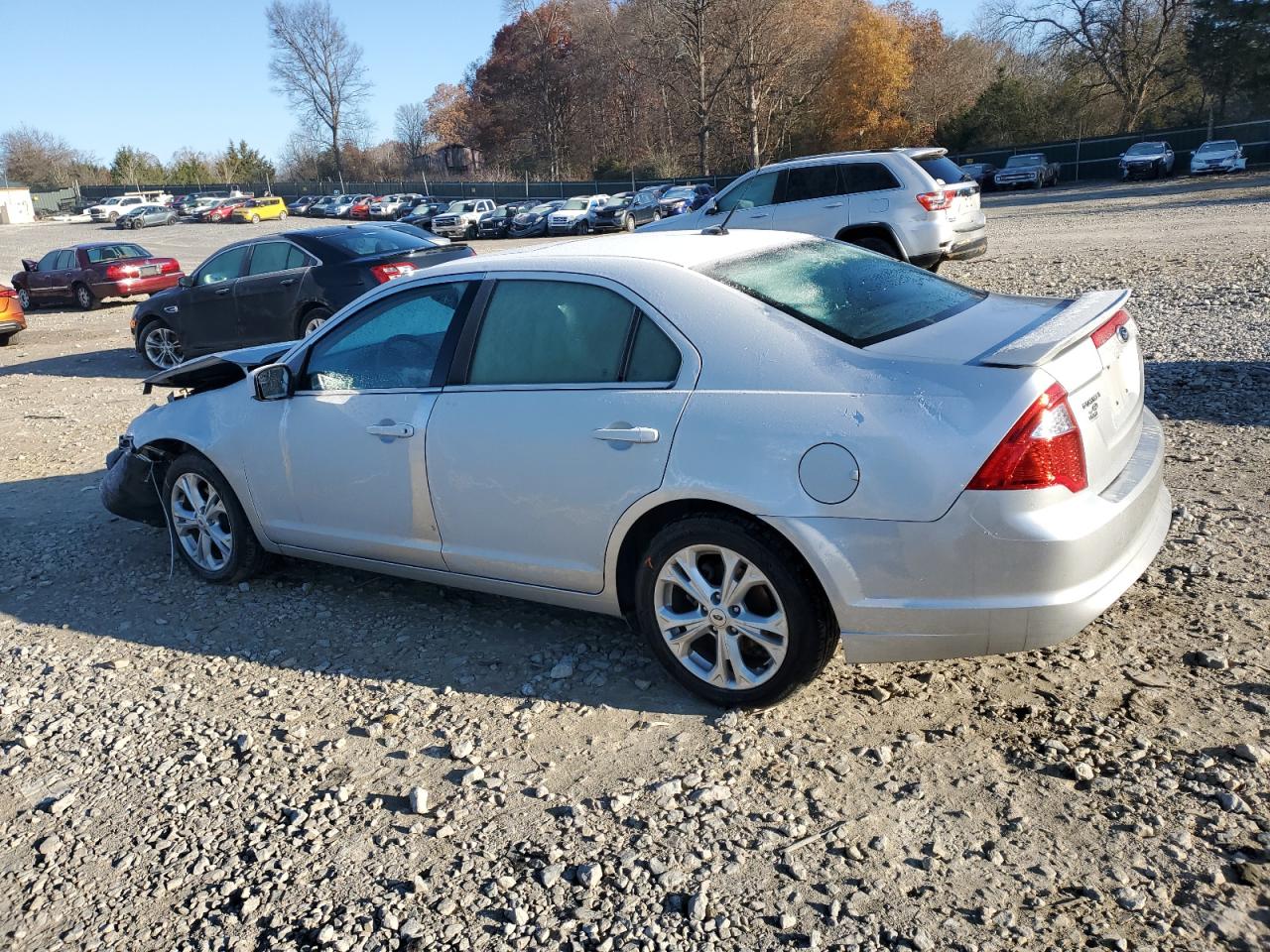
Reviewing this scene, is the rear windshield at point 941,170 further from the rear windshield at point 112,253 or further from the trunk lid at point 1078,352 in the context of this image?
the rear windshield at point 112,253

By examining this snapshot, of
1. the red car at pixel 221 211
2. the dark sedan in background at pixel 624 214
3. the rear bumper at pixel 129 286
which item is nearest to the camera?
the rear bumper at pixel 129 286

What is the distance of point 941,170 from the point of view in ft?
45.0

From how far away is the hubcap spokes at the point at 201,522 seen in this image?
541 cm

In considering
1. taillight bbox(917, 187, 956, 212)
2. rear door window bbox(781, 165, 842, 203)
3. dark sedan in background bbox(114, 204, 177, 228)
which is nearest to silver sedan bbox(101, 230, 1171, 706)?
taillight bbox(917, 187, 956, 212)

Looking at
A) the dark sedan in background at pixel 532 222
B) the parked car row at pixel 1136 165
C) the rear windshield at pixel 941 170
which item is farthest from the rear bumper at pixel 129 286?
the parked car row at pixel 1136 165

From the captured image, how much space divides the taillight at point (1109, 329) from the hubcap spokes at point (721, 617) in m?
1.39

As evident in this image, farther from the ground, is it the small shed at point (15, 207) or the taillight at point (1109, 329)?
the small shed at point (15, 207)

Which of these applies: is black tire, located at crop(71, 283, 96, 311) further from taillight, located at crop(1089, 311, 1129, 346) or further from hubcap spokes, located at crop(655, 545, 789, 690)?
taillight, located at crop(1089, 311, 1129, 346)

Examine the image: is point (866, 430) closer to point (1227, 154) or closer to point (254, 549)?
point (254, 549)

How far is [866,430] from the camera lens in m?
3.33

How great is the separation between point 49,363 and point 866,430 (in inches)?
567

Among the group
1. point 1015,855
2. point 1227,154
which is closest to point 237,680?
point 1015,855

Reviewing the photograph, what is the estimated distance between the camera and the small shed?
7756 centimetres

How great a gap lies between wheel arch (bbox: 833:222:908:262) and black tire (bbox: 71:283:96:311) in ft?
50.0
